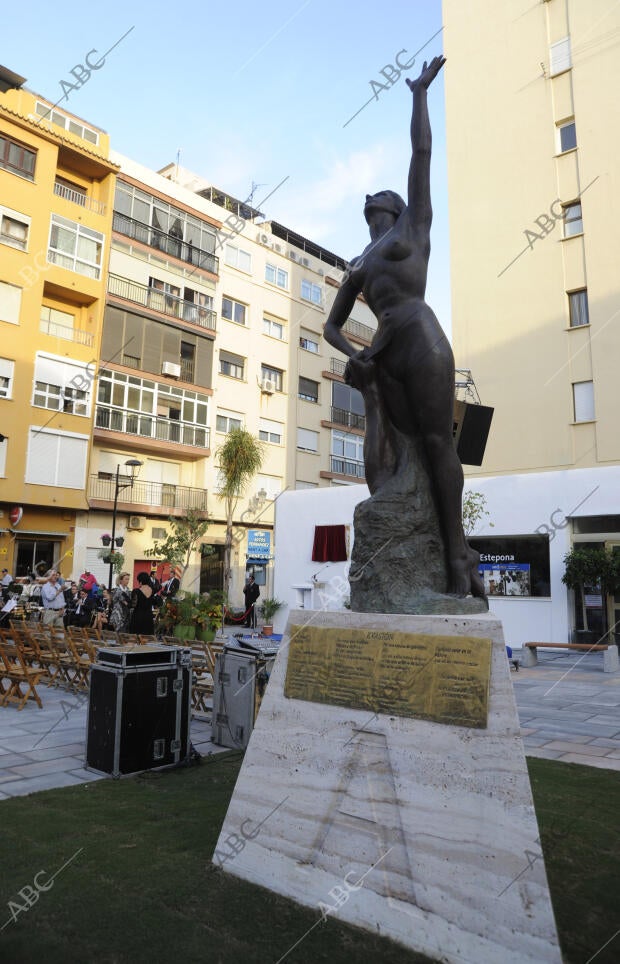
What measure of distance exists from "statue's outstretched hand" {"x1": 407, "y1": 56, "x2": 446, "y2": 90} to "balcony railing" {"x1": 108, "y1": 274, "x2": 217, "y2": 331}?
25.4 meters

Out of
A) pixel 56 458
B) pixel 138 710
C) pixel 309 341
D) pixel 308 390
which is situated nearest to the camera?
pixel 138 710

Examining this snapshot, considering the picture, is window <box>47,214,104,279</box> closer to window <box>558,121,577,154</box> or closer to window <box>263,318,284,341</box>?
window <box>263,318,284,341</box>

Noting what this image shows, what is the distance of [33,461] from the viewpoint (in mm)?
23812

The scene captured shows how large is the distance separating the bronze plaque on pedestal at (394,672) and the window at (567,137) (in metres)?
23.2

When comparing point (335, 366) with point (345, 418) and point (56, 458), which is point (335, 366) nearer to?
point (345, 418)

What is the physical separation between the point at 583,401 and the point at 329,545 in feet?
29.9

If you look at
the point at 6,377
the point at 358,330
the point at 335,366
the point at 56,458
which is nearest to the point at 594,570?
the point at 56,458

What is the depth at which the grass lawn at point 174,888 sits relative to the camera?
2814mm

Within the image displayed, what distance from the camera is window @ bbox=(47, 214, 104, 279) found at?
25.5m

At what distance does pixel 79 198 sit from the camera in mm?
27016

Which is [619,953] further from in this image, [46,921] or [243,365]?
[243,365]

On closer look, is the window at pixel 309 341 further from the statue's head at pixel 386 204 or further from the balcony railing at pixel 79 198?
the statue's head at pixel 386 204

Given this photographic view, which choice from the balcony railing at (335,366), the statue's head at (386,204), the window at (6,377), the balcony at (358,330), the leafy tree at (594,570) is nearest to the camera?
the statue's head at (386,204)

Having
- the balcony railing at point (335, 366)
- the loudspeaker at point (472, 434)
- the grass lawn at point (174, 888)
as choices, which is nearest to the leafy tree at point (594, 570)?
the loudspeaker at point (472, 434)
